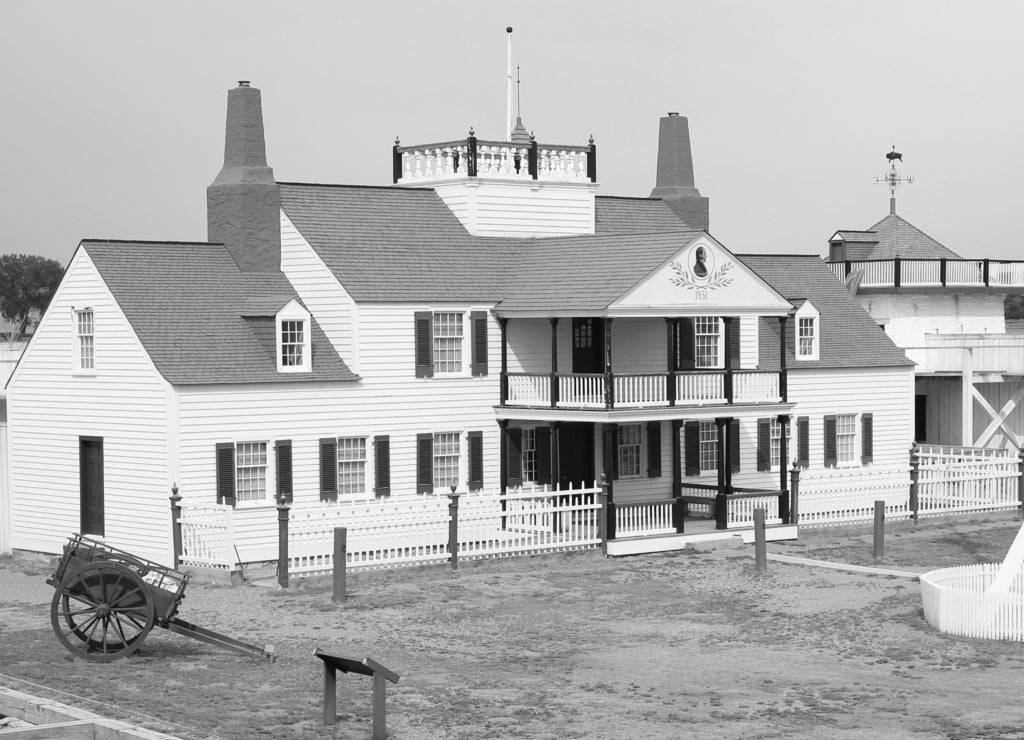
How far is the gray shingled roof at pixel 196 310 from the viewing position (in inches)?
1292

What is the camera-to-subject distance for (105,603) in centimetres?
2278

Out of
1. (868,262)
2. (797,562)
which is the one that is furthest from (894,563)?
(868,262)

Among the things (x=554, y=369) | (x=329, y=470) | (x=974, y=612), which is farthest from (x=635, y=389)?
(x=974, y=612)

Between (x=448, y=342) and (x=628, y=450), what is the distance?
5138 millimetres

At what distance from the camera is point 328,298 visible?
35875 mm

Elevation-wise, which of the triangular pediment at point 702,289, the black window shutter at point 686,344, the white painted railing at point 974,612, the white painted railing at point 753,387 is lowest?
the white painted railing at point 974,612

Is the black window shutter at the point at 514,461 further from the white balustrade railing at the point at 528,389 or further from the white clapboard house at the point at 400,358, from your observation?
the white balustrade railing at the point at 528,389

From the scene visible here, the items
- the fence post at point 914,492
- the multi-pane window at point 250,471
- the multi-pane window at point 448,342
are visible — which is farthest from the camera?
the fence post at point 914,492

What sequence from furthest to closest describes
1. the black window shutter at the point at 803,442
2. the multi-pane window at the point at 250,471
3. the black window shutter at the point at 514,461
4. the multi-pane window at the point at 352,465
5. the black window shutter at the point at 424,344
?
1. the black window shutter at the point at 803,442
2. the black window shutter at the point at 514,461
3. the black window shutter at the point at 424,344
4. the multi-pane window at the point at 352,465
5. the multi-pane window at the point at 250,471

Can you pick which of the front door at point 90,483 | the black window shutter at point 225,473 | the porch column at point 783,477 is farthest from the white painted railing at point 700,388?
the front door at point 90,483

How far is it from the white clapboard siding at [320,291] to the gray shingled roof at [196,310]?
0.77 feet

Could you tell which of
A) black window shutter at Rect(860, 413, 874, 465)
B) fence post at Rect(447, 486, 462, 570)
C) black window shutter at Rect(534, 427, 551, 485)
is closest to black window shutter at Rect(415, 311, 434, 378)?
black window shutter at Rect(534, 427, 551, 485)

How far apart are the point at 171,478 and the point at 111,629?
24.7 feet

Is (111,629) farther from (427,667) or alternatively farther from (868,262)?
(868,262)
